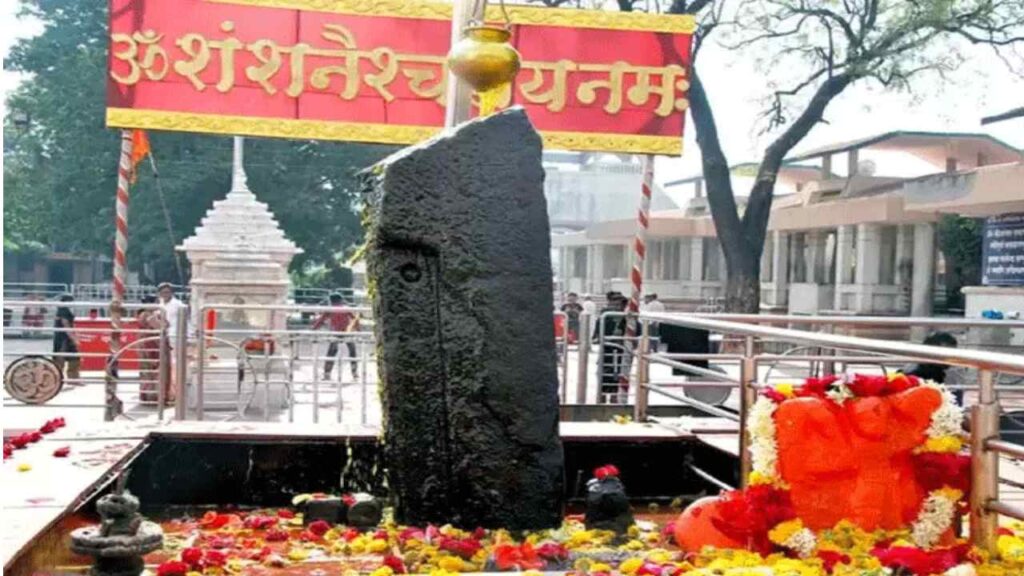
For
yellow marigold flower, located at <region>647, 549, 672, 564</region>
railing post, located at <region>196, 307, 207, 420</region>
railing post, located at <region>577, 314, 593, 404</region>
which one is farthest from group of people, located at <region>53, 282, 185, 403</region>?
yellow marigold flower, located at <region>647, 549, 672, 564</region>

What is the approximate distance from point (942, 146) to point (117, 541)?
22933 mm

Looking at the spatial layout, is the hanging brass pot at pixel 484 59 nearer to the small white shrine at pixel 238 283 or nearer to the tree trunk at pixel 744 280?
the small white shrine at pixel 238 283

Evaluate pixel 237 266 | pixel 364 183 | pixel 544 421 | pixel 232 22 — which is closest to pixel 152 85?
pixel 232 22

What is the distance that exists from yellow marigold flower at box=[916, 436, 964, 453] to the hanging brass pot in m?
1.96

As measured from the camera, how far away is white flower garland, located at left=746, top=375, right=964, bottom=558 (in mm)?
3152

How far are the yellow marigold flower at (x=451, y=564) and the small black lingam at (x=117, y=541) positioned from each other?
80cm

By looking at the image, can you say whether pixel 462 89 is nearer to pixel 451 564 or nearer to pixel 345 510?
pixel 345 510

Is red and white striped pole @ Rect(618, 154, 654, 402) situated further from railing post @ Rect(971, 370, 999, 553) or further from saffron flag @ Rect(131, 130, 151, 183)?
railing post @ Rect(971, 370, 999, 553)

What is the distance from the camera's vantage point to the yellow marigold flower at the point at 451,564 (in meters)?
2.99

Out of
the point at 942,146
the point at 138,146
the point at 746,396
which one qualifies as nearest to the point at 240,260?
the point at 138,146

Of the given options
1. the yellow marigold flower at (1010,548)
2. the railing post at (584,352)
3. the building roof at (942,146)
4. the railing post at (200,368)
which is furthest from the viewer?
the building roof at (942,146)

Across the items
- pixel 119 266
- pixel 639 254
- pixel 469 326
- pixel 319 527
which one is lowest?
pixel 319 527

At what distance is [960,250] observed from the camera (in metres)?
23.1

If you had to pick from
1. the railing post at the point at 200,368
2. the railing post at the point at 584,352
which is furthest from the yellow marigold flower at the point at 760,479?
the railing post at the point at 584,352
